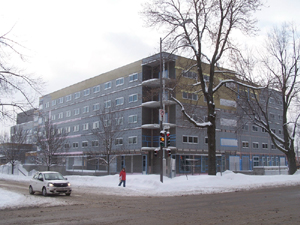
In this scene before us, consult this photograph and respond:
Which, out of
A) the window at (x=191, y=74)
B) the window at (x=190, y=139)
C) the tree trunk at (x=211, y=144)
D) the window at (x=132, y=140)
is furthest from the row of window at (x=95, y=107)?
the tree trunk at (x=211, y=144)

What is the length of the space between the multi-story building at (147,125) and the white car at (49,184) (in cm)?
2040

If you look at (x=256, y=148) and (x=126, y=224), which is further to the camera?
(x=256, y=148)

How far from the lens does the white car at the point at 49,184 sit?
19219 mm

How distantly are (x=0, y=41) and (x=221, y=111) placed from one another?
4219 centimetres

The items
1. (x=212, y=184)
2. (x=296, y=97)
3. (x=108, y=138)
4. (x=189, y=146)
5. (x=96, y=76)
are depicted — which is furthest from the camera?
(x=96, y=76)

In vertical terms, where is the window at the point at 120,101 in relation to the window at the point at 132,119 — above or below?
above

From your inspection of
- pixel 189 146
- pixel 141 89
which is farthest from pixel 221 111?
pixel 141 89

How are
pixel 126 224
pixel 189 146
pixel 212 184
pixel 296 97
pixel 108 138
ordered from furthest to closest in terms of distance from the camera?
pixel 189 146, pixel 108 138, pixel 296 97, pixel 212 184, pixel 126 224

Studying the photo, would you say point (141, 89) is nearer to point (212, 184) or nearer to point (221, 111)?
point (221, 111)

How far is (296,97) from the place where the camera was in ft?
116

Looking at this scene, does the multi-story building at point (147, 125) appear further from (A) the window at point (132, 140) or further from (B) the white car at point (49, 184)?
(B) the white car at point (49, 184)

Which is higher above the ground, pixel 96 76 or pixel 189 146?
pixel 96 76

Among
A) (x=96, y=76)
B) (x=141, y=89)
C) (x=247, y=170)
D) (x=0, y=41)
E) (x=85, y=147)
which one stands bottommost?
(x=247, y=170)

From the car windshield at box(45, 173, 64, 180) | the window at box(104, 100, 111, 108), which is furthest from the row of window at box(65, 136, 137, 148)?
the car windshield at box(45, 173, 64, 180)
